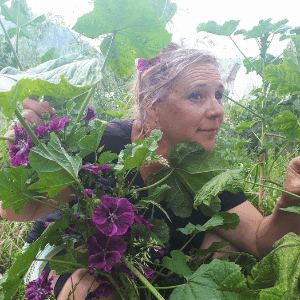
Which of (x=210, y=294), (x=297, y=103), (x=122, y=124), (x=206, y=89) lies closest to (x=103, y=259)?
(x=210, y=294)

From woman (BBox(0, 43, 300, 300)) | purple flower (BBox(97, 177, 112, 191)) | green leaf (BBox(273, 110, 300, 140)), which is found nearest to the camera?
purple flower (BBox(97, 177, 112, 191))

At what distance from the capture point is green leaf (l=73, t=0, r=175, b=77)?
0.52 metres

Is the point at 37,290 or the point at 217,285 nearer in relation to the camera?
the point at 217,285

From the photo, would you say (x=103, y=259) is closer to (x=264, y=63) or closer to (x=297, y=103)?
(x=264, y=63)

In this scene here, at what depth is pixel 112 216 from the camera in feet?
1.54

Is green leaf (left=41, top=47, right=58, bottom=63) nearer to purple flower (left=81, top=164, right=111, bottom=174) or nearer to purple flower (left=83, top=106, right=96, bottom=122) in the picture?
purple flower (left=83, top=106, right=96, bottom=122)

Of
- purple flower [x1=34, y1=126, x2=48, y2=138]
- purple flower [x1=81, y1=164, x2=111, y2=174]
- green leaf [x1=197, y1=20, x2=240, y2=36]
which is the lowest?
purple flower [x1=81, y1=164, x2=111, y2=174]

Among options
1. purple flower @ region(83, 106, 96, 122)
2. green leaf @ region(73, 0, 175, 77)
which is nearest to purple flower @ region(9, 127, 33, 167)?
purple flower @ region(83, 106, 96, 122)

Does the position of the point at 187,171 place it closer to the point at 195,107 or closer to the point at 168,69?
the point at 195,107

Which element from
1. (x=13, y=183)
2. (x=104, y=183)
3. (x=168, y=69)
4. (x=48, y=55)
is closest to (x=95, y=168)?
(x=104, y=183)

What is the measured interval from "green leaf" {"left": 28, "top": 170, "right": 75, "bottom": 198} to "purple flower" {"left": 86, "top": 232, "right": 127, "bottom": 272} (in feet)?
0.41

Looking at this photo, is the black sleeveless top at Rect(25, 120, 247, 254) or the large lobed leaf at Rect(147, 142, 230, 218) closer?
the large lobed leaf at Rect(147, 142, 230, 218)

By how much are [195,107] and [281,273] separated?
0.62 m

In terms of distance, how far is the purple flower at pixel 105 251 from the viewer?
48 centimetres
